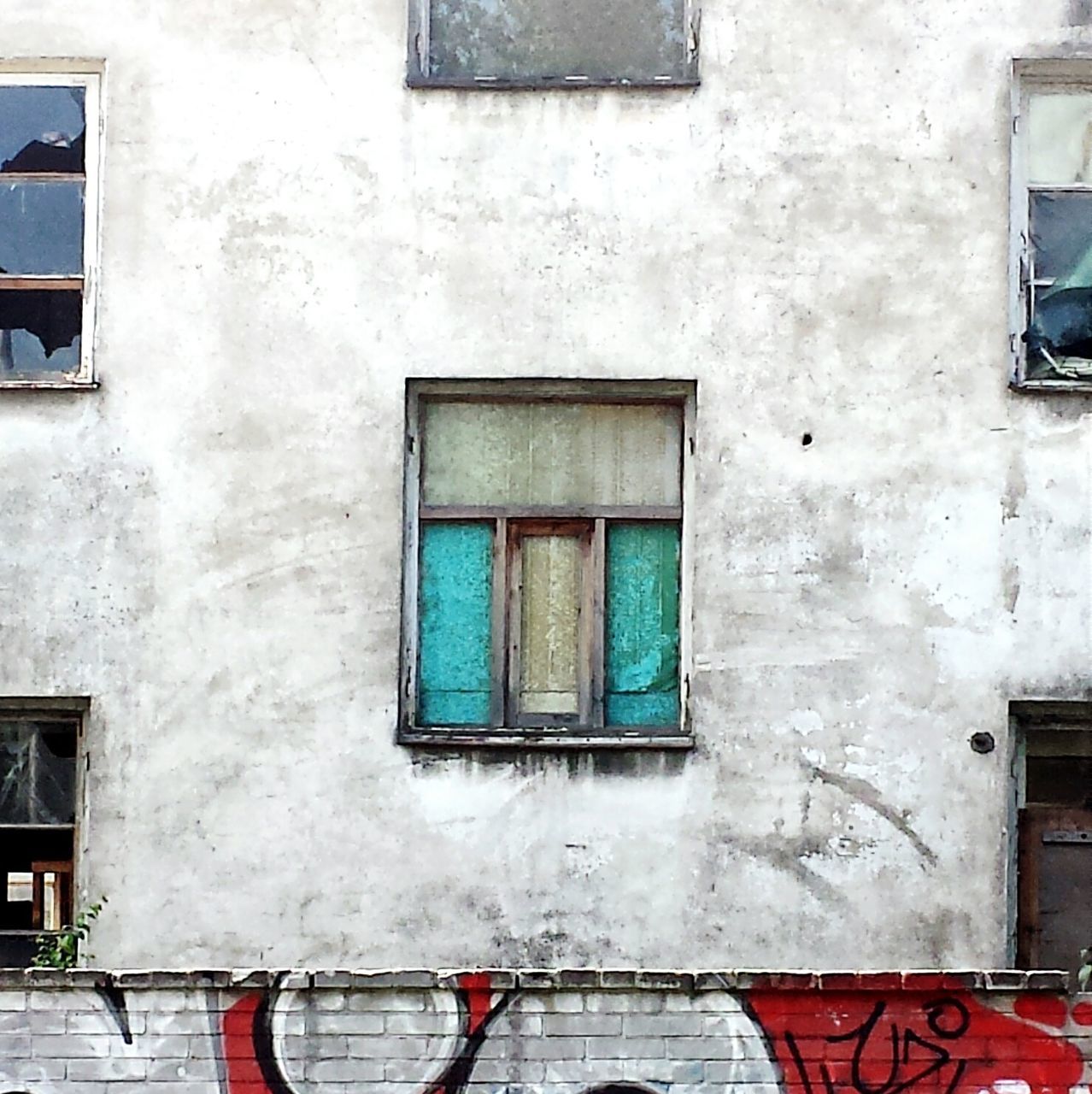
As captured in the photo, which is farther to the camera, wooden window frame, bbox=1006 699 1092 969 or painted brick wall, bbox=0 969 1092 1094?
wooden window frame, bbox=1006 699 1092 969

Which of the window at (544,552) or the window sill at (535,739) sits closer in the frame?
the window sill at (535,739)

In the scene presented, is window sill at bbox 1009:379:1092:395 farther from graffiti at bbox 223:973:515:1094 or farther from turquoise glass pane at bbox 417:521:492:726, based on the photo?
graffiti at bbox 223:973:515:1094

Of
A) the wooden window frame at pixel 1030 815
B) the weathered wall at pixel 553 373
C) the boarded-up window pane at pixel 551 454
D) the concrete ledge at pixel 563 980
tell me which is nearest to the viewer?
the concrete ledge at pixel 563 980

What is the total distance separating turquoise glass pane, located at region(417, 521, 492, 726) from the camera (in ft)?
35.6

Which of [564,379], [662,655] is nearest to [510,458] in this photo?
[564,379]

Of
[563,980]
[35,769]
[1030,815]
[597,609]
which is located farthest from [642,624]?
[563,980]

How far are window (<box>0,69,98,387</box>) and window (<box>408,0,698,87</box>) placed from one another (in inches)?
70.7

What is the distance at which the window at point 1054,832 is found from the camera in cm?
1068

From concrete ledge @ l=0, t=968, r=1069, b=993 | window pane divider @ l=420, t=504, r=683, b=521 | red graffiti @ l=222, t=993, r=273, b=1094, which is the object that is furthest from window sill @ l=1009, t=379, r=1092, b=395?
red graffiti @ l=222, t=993, r=273, b=1094

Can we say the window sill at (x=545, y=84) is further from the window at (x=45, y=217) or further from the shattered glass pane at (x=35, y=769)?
the shattered glass pane at (x=35, y=769)

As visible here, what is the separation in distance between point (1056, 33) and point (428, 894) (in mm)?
5367

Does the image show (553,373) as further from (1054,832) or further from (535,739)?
(1054,832)

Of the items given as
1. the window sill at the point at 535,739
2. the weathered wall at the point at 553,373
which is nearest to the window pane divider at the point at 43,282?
the weathered wall at the point at 553,373

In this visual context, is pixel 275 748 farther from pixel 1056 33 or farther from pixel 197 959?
pixel 1056 33
